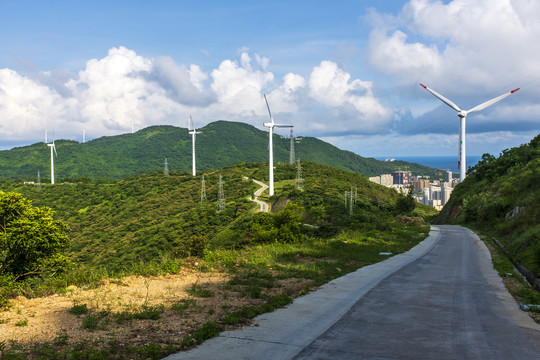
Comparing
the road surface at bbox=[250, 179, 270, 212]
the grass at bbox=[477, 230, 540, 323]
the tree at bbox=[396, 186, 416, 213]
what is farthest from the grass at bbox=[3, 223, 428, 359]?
the road surface at bbox=[250, 179, 270, 212]

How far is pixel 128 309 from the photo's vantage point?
423 inches

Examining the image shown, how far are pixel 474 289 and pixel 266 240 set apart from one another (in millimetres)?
14228

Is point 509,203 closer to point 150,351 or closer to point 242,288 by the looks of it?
point 242,288

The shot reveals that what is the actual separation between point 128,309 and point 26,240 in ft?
19.9

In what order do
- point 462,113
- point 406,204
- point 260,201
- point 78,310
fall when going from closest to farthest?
point 78,310
point 406,204
point 462,113
point 260,201

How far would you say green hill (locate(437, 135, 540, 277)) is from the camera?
25.0 metres

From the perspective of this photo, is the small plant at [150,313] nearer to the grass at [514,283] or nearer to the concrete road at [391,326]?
the concrete road at [391,326]

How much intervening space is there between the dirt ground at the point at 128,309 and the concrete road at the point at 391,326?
44.8 inches

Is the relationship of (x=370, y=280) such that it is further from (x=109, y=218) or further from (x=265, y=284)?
(x=109, y=218)

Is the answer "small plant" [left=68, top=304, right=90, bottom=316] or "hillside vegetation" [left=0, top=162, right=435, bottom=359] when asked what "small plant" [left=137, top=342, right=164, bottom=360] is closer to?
"hillside vegetation" [left=0, top=162, right=435, bottom=359]

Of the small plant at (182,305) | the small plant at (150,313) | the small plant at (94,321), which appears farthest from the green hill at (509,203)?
the small plant at (94,321)

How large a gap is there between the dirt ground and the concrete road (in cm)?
114

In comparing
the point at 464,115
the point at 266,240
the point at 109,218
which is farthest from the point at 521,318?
the point at 109,218

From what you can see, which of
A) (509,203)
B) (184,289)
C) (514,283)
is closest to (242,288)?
(184,289)
